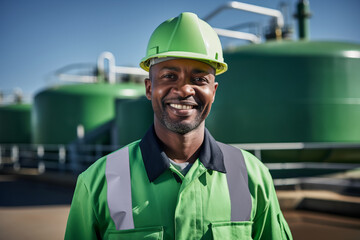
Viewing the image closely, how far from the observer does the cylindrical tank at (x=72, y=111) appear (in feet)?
43.4

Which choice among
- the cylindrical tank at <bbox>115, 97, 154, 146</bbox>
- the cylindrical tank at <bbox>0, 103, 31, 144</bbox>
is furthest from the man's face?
the cylindrical tank at <bbox>0, 103, 31, 144</bbox>

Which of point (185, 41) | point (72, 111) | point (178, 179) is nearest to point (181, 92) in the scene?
point (185, 41)

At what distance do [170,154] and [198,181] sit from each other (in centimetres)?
23

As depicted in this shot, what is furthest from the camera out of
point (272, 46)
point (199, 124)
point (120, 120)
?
point (120, 120)

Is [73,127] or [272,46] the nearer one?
[272,46]

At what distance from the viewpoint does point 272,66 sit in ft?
24.7

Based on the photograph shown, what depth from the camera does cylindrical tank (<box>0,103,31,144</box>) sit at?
1794 centimetres

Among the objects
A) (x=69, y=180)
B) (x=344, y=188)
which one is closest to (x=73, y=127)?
(x=69, y=180)

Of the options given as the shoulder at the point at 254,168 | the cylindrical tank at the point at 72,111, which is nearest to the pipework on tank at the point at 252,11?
the cylindrical tank at the point at 72,111

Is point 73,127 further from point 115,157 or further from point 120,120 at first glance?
point 115,157

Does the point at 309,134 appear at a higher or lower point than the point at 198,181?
lower

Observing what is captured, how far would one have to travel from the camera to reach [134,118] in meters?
9.93

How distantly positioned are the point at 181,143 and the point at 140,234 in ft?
1.67

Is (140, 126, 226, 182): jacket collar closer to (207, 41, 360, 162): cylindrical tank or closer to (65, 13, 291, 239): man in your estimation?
(65, 13, 291, 239): man
